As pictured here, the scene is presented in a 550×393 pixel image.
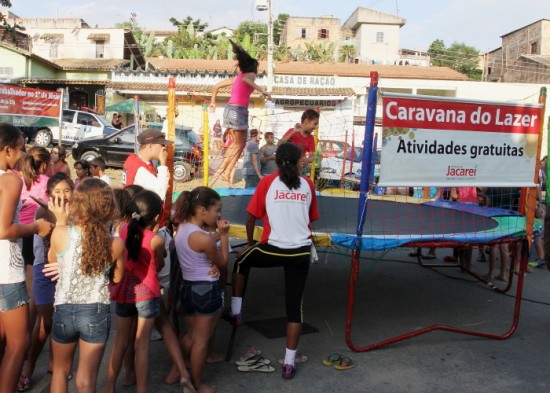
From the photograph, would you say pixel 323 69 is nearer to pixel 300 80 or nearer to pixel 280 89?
pixel 300 80

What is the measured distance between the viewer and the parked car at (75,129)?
1880cm

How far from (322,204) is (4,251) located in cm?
517

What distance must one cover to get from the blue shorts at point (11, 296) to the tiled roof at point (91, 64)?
29220 mm

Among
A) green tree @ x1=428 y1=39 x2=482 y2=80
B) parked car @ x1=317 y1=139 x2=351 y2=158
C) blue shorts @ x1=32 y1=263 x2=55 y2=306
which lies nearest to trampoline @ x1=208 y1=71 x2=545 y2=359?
blue shorts @ x1=32 y1=263 x2=55 y2=306

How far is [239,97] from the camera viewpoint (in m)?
6.64

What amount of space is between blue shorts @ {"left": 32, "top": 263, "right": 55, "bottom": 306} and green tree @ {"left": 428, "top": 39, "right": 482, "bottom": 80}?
2096 inches

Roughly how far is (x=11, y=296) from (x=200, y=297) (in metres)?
1.10

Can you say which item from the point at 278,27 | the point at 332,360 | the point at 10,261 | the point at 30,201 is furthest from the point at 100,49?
the point at 10,261

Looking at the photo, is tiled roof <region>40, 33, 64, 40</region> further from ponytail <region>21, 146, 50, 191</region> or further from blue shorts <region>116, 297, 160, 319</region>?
blue shorts <region>116, 297, 160, 319</region>

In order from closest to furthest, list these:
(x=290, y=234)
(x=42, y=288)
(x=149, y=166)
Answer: (x=42, y=288) → (x=290, y=234) → (x=149, y=166)

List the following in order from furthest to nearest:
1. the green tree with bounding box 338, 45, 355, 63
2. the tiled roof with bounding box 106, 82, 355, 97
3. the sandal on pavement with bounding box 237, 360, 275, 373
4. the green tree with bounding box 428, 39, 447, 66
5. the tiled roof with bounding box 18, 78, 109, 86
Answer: the green tree with bounding box 428, 39, 447, 66
the green tree with bounding box 338, 45, 355, 63
the tiled roof with bounding box 18, 78, 109, 86
the tiled roof with bounding box 106, 82, 355, 97
the sandal on pavement with bounding box 237, 360, 275, 373

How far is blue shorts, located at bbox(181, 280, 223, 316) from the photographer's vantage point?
11.6ft

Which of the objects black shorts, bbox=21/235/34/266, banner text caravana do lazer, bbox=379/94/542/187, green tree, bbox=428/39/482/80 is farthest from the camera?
green tree, bbox=428/39/482/80

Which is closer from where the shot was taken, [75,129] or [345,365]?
[345,365]
